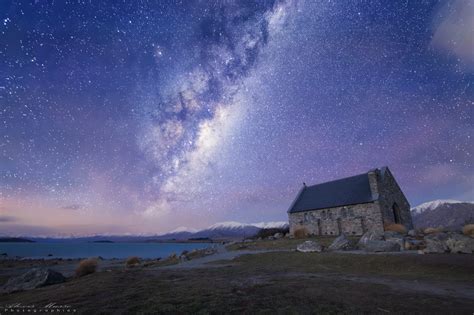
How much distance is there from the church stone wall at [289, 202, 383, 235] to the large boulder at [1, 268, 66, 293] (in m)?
33.4

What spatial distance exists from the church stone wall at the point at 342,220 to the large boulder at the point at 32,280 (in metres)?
33.4

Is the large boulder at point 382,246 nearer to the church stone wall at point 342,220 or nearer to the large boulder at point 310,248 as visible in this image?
the large boulder at point 310,248

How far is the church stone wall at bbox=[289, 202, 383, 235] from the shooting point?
36562 millimetres

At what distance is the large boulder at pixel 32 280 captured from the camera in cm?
1387

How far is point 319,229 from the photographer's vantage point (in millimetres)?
43062

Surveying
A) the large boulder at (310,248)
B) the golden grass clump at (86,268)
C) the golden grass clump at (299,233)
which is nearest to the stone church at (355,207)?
the golden grass clump at (299,233)

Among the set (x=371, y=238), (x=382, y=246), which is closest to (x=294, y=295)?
(x=382, y=246)

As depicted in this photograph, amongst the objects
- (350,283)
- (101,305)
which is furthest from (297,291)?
(101,305)

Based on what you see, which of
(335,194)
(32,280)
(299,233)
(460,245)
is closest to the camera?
(32,280)

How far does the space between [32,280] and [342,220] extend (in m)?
38.4

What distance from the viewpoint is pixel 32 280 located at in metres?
14.5

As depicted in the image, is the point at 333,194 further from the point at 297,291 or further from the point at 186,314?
the point at 186,314

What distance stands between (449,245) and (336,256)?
24.1 ft

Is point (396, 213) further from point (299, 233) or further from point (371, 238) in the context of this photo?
point (371, 238)
